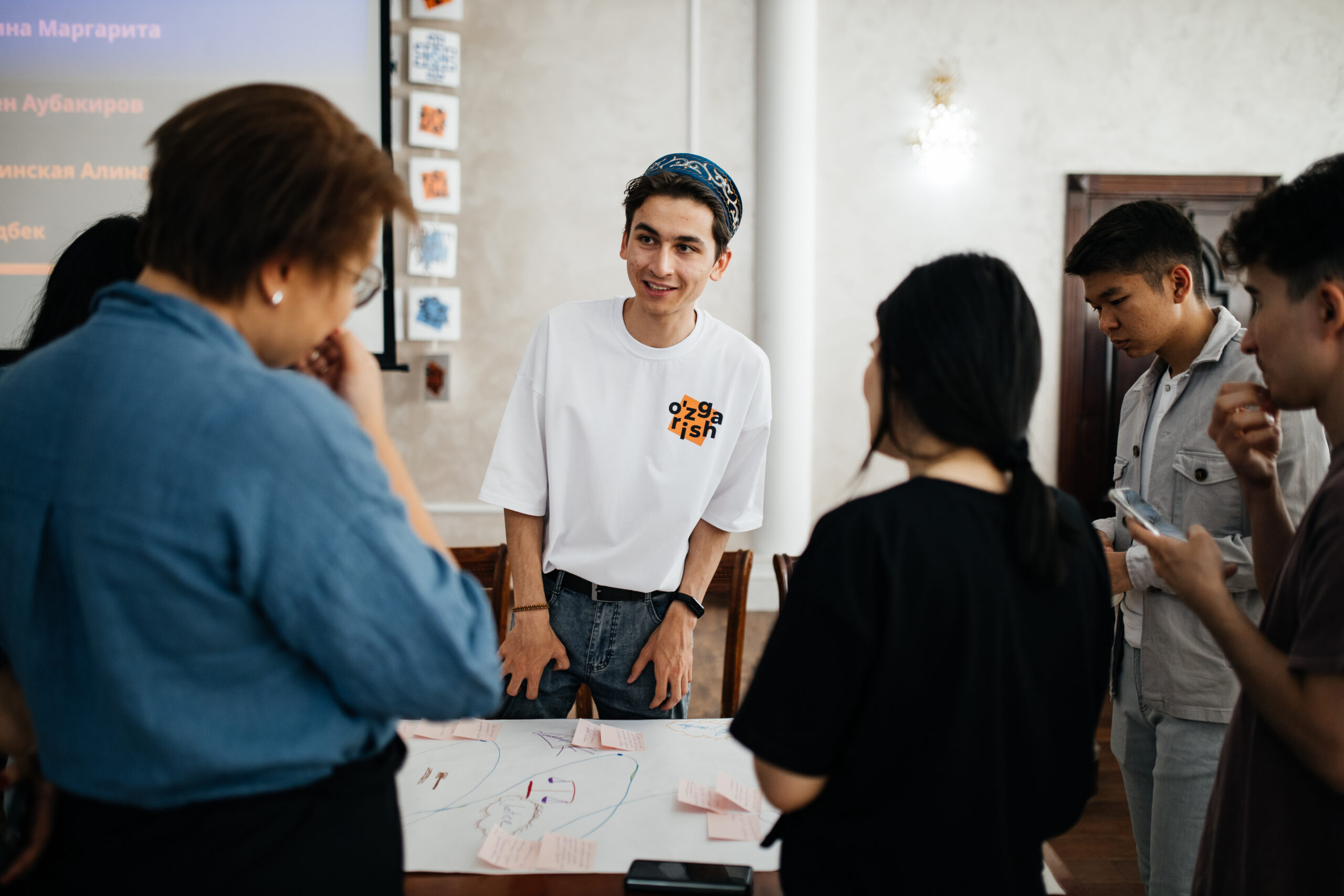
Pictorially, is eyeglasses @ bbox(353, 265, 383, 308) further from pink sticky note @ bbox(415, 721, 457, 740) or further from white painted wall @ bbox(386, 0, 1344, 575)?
white painted wall @ bbox(386, 0, 1344, 575)

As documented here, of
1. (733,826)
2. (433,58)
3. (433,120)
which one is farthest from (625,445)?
(433,58)

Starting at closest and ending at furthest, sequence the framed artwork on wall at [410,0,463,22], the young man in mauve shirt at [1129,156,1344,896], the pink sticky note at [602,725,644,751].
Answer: the young man in mauve shirt at [1129,156,1344,896] < the pink sticky note at [602,725,644,751] < the framed artwork on wall at [410,0,463,22]

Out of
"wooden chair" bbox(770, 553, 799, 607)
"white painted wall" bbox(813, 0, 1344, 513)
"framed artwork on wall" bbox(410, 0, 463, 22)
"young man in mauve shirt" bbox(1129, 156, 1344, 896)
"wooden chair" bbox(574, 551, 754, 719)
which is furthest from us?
"white painted wall" bbox(813, 0, 1344, 513)

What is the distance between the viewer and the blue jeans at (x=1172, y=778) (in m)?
1.50

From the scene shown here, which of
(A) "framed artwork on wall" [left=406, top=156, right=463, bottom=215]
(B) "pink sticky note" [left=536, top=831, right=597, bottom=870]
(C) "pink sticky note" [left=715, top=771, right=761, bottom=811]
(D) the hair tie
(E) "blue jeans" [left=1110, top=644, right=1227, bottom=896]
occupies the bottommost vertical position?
(E) "blue jeans" [left=1110, top=644, right=1227, bottom=896]

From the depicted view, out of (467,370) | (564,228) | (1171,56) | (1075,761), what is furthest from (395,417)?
(1171,56)

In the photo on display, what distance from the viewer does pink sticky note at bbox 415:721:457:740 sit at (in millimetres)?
1425

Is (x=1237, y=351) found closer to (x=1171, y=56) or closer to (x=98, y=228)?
(x=98, y=228)

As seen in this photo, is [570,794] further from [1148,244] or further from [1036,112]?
[1036,112]

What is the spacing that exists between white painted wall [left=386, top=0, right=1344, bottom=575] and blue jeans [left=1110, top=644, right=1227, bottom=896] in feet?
7.32

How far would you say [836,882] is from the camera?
32.8 inches

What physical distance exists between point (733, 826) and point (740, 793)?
85mm

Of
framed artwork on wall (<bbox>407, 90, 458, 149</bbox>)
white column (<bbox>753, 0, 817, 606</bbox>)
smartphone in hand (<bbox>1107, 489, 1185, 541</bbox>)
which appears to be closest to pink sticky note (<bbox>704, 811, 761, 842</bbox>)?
smartphone in hand (<bbox>1107, 489, 1185, 541</bbox>)

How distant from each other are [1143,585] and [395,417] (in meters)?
3.35
